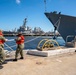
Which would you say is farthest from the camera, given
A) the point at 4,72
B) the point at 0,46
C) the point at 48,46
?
the point at 48,46

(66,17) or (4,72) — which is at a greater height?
(66,17)

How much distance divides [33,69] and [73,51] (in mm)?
5634

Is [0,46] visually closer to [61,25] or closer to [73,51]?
[73,51]

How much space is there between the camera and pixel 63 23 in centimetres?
2881

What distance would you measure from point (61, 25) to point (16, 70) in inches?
930

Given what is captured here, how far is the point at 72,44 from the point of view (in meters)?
12.7

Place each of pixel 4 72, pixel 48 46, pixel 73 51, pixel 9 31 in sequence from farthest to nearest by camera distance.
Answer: pixel 9 31 → pixel 73 51 → pixel 48 46 → pixel 4 72

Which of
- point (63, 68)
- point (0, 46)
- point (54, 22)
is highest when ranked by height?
point (54, 22)

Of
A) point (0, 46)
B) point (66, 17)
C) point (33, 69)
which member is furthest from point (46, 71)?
point (66, 17)

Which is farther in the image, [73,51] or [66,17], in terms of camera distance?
[66,17]

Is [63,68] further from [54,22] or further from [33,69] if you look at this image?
[54,22]

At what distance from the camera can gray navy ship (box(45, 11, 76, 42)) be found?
27.8 meters

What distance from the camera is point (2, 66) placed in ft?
21.7

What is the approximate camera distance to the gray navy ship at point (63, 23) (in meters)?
27.8
